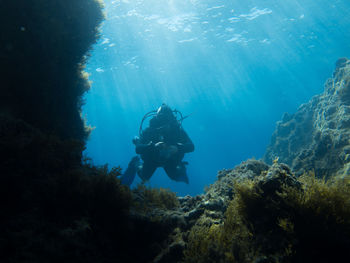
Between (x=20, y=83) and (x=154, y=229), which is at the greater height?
(x=20, y=83)

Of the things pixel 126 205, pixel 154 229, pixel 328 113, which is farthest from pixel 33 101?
pixel 328 113

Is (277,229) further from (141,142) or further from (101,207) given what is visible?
(141,142)

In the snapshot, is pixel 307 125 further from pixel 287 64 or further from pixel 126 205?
pixel 287 64

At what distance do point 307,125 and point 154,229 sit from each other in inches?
604

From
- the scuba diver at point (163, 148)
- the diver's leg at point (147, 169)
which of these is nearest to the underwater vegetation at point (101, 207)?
the scuba diver at point (163, 148)

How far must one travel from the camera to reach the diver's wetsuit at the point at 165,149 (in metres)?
9.34

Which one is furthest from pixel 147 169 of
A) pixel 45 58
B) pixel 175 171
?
pixel 45 58

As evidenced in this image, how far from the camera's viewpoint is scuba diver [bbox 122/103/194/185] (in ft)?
30.2

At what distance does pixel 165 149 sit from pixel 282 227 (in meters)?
6.91

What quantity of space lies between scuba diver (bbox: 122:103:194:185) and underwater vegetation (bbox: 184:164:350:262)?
20.9 feet

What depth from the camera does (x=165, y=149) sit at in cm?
903

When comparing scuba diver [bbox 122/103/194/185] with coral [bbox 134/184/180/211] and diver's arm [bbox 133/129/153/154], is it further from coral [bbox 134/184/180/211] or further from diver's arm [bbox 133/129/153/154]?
coral [bbox 134/184/180/211]

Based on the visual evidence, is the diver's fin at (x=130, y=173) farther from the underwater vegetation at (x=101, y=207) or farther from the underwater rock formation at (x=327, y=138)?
the underwater rock formation at (x=327, y=138)

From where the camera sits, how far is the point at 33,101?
16.0ft
